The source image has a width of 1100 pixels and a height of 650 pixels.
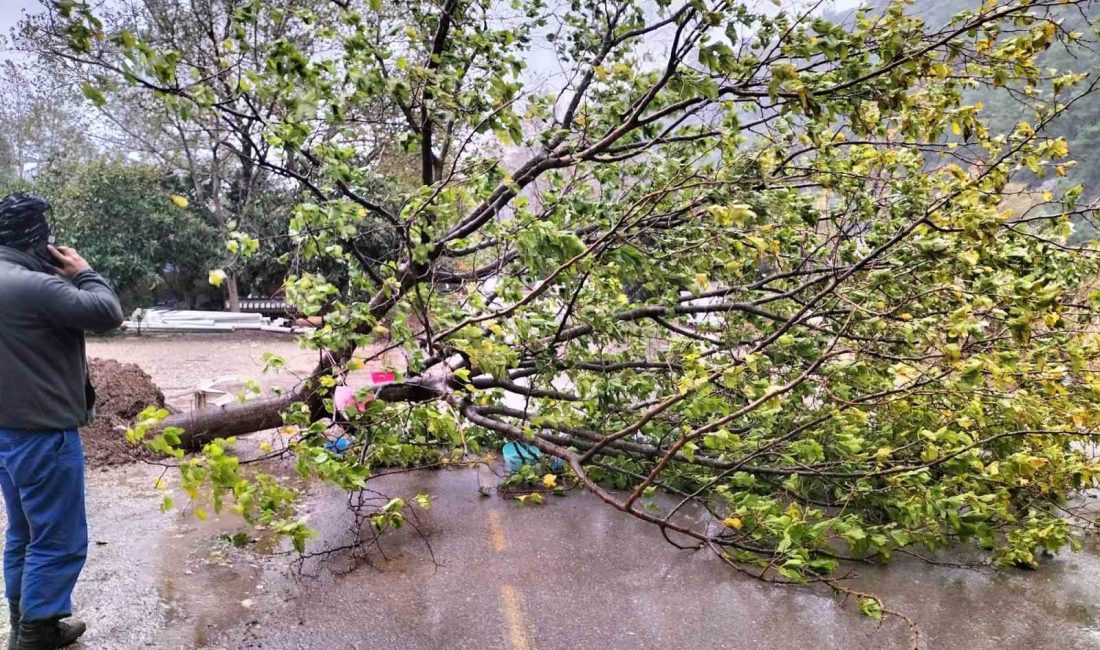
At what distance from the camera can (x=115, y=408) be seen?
6.16 m

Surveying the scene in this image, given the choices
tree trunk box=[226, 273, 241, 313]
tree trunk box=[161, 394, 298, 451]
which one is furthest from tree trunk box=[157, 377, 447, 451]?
tree trunk box=[226, 273, 241, 313]

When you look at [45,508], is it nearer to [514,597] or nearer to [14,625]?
[14,625]

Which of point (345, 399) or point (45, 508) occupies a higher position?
point (345, 399)

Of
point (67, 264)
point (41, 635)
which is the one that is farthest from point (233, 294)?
point (41, 635)

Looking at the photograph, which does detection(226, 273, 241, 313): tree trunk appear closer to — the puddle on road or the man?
the puddle on road

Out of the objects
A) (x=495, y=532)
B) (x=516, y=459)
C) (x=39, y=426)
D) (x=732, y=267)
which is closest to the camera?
(x=39, y=426)

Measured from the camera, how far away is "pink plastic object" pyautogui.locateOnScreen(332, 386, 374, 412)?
11.6 feet

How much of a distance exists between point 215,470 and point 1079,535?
5.74m

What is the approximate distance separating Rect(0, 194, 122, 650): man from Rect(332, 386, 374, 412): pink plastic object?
1086 millimetres

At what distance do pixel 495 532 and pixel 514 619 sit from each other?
46.6 inches

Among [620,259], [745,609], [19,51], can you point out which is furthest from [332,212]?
[19,51]

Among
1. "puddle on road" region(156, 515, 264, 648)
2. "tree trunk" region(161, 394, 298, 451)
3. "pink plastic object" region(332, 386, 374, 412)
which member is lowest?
"puddle on road" region(156, 515, 264, 648)

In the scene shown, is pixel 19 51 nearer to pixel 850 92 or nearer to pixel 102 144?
pixel 102 144

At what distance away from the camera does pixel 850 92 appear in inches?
Result: 130
